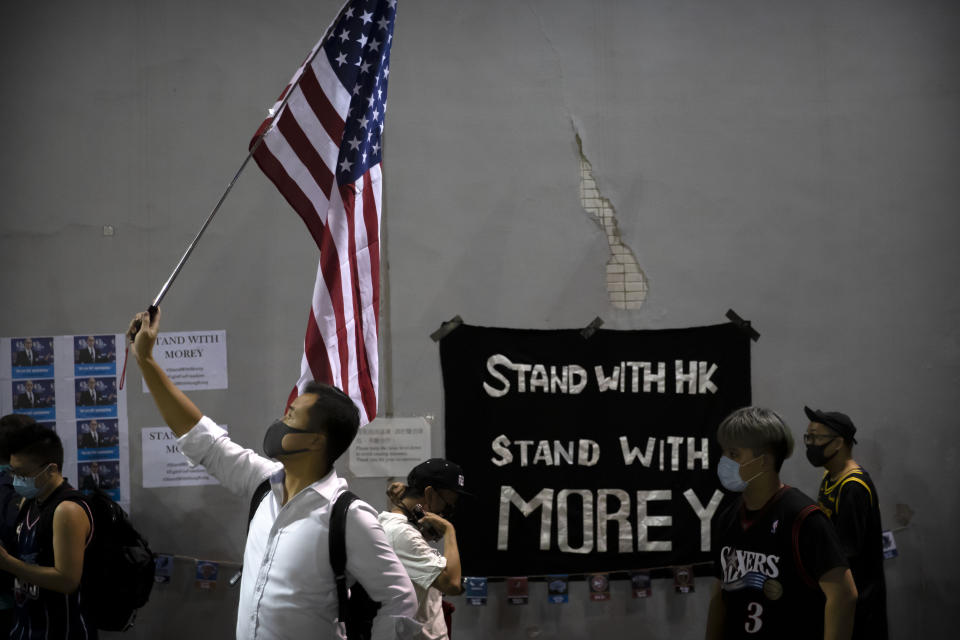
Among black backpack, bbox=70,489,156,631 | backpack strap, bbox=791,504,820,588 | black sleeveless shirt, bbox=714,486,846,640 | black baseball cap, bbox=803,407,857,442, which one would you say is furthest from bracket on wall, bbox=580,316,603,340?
black backpack, bbox=70,489,156,631

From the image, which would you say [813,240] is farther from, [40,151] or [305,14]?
[40,151]

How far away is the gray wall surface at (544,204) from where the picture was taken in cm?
568

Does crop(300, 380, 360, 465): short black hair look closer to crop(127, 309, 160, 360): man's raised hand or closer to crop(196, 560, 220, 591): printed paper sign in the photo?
crop(127, 309, 160, 360): man's raised hand

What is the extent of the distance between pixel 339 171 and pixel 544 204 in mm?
2209

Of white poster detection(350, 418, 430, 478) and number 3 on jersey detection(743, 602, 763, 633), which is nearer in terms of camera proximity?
number 3 on jersey detection(743, 602, 763, 633)

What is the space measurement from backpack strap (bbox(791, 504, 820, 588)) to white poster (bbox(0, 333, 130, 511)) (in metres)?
4.25

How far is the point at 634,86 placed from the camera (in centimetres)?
595

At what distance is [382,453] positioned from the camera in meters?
5.67

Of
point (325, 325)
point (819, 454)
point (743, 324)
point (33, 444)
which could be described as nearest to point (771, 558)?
point (819, 454)

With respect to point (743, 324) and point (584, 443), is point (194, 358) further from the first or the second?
point (743, 324)

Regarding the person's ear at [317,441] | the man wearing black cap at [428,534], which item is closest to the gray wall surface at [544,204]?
the man wearing black cap at [428,534]

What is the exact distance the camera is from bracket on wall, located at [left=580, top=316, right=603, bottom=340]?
5820mm

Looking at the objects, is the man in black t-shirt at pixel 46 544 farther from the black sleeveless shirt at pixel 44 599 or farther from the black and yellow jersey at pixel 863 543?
the black and yellow jersey at pixel 863 543

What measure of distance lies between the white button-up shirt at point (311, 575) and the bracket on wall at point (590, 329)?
323 cm
